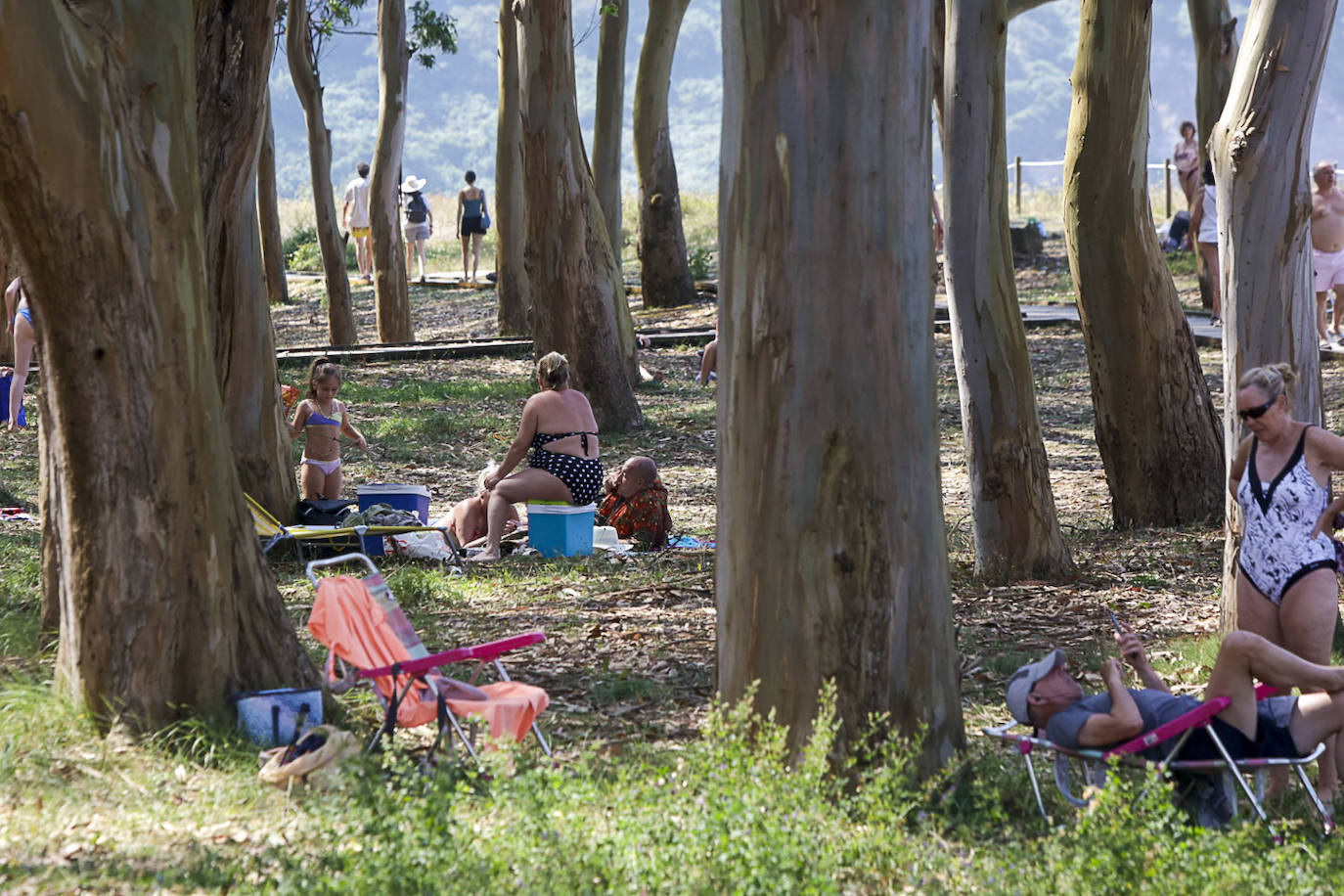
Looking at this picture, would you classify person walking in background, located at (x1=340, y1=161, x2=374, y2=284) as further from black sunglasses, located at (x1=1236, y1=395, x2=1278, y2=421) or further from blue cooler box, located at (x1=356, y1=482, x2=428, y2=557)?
black sunglasses, located at (x1=1236, y1=395, x2=1278, y2=421)

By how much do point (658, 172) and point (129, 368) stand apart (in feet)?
57.7

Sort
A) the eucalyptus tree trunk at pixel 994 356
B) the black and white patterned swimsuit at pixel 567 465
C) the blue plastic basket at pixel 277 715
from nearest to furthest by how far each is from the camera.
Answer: the blue plastic basket at pixel 277 715, the eucalyptus tree trunk at pixel 994 356, the black and white patterned swimsuit at pixel 567 465

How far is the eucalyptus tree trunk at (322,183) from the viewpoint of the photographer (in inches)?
836

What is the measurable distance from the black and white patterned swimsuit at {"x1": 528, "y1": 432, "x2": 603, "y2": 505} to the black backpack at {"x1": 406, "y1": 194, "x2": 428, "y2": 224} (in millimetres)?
18980

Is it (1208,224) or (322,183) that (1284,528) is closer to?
(1208,224)

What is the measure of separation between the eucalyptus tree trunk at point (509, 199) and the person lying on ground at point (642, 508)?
847 cm

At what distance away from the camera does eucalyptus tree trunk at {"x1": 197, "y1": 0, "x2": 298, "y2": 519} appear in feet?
26.5

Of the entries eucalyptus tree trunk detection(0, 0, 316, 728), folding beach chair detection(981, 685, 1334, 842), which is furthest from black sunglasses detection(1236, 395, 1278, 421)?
eucalyptus tree trunk detection(0, 0, 316, 728)

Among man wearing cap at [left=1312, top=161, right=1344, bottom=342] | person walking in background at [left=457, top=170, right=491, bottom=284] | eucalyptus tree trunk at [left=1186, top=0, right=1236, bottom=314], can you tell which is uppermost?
eucalyptus tree trunk at [left=1186, top=0, right=1236, bottom=314]

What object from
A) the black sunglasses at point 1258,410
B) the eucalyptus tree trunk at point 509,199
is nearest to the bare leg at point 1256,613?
the black sunglasses at point 1258,410

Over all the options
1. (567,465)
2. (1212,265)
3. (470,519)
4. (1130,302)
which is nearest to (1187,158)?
(1212,265)

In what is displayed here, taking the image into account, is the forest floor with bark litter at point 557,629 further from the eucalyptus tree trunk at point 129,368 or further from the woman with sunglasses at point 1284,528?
the woman with sunglasses at point 1284,528

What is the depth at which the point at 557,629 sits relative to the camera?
7.61 m

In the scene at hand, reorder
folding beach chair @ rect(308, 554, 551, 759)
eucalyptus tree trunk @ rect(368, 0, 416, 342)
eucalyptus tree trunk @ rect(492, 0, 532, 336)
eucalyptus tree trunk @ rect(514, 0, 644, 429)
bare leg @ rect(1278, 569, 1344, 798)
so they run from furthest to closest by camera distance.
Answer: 1. eucalyptus tree trunk @ rect(368, 0, 416, 342)
2. eucalyptus tree trunk @ rect(492, 0, 532, 336)
3. eucalyptus tree trunk @ rect(514, 0, 644, 429)
4. bare leg @ rect(1278, 569, 1344, 798)
5. folding beach chair @ rect(308, 554, 551, 759)
